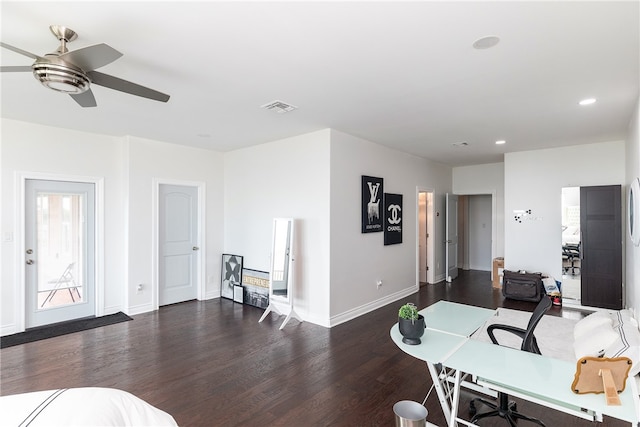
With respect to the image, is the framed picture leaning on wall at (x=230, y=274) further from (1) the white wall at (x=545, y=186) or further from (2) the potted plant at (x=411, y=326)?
(1) the white wall at (x=545, y=186)

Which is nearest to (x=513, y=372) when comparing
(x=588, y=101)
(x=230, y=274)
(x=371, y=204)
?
(x=588, y=101)

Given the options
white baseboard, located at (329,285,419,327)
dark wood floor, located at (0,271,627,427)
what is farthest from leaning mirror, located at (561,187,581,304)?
dark wood floor, located at (0,271,627,427)

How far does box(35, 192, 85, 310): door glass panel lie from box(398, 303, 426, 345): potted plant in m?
4.73

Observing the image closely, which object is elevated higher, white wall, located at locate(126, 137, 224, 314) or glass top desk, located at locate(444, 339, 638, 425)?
white wall, located at locate(126, 137, 224, 314)

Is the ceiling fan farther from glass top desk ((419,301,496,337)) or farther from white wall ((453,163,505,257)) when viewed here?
white wall ((453,163,505,257))

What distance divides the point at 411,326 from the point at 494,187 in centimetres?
637

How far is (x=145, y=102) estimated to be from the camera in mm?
3340

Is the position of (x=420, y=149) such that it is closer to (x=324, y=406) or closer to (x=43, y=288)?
(x=324, y=406)

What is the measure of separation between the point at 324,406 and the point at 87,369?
233 centimetres

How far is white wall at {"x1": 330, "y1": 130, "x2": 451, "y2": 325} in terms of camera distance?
441cm

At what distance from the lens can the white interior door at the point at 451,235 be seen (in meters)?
7.11

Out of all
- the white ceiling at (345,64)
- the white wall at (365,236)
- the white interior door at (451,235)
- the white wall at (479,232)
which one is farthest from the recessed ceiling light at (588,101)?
the white wall at (479,232)

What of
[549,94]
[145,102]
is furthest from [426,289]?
[145,102]

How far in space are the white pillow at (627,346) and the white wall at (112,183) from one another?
5373 millimetres
